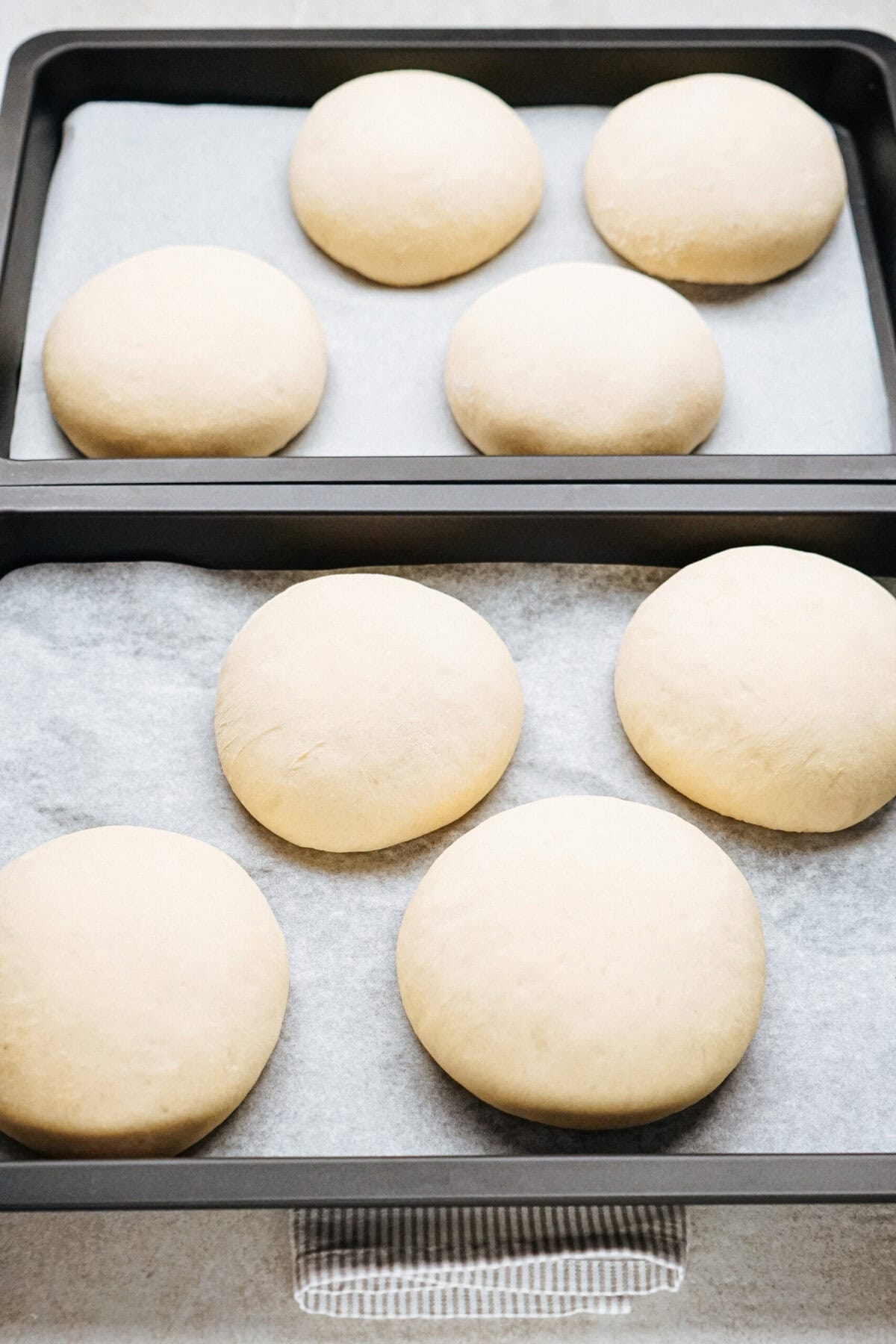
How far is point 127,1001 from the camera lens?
85 centimetres

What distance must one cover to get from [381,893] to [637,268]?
0.84 meters

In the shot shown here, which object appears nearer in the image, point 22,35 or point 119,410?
point 119,410

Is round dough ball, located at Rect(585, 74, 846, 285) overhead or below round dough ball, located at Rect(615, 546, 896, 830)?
overhead

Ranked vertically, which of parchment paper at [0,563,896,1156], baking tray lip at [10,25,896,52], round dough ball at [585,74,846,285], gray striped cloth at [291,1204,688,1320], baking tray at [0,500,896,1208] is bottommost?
gray striped cloth at [291,1204,688,1320]

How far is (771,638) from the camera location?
3.34ft

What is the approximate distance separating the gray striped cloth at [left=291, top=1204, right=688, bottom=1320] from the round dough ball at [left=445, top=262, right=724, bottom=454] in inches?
28.2

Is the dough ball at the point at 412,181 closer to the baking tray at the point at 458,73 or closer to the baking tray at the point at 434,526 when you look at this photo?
the baking tray at the point at 458,73

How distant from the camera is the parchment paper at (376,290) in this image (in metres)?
1.27

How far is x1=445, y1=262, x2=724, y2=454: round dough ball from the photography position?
46.3 inches

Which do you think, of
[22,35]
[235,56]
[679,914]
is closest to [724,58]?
[235,56]

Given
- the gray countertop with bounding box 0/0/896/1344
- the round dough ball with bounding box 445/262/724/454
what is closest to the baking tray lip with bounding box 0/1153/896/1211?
the gray countertop with bounding box 0/0/896/1344

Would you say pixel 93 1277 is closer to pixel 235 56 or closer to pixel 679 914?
pixel 679 914

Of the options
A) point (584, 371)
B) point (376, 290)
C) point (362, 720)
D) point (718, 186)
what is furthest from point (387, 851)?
point (718, 186)

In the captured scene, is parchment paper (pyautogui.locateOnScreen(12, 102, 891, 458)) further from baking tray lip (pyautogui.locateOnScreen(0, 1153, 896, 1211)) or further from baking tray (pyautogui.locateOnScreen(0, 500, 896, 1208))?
baking tray lip (pyautogui.locateOnScreen(0, 1153, 896, 1211))
